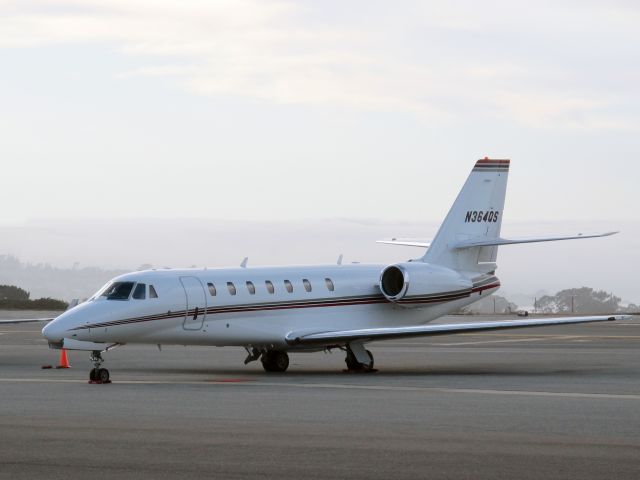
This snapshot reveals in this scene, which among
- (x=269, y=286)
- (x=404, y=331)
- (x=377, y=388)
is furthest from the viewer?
(x=269, y=286)

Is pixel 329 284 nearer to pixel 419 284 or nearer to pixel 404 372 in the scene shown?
pixel 419 284

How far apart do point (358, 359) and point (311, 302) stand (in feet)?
5.84


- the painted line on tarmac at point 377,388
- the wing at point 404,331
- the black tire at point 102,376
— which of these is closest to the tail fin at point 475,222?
the wing at point 404,331

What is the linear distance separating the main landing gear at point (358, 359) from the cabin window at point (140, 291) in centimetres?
493

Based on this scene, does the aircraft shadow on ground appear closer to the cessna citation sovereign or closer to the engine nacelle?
the cessna citation sovereign

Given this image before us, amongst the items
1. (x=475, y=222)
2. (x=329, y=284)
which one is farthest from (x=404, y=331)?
(x=475, y=222)

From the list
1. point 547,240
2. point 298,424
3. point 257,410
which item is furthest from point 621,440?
point 547,240

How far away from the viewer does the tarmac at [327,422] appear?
40.2 feet

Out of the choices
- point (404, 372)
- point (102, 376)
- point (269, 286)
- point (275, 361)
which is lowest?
point (102, 376)

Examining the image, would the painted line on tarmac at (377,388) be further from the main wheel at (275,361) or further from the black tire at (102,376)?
the main wheel at (275,361)

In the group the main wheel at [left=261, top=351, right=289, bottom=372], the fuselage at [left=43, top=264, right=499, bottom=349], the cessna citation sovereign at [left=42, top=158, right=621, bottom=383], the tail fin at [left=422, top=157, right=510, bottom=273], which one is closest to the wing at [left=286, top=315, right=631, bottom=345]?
the cessna citation sovereign at [left=42, top=158, right=621, bottom=383]

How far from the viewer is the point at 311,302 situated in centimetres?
2941

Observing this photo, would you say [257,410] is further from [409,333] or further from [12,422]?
[409,333]

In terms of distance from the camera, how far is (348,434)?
1493cm
